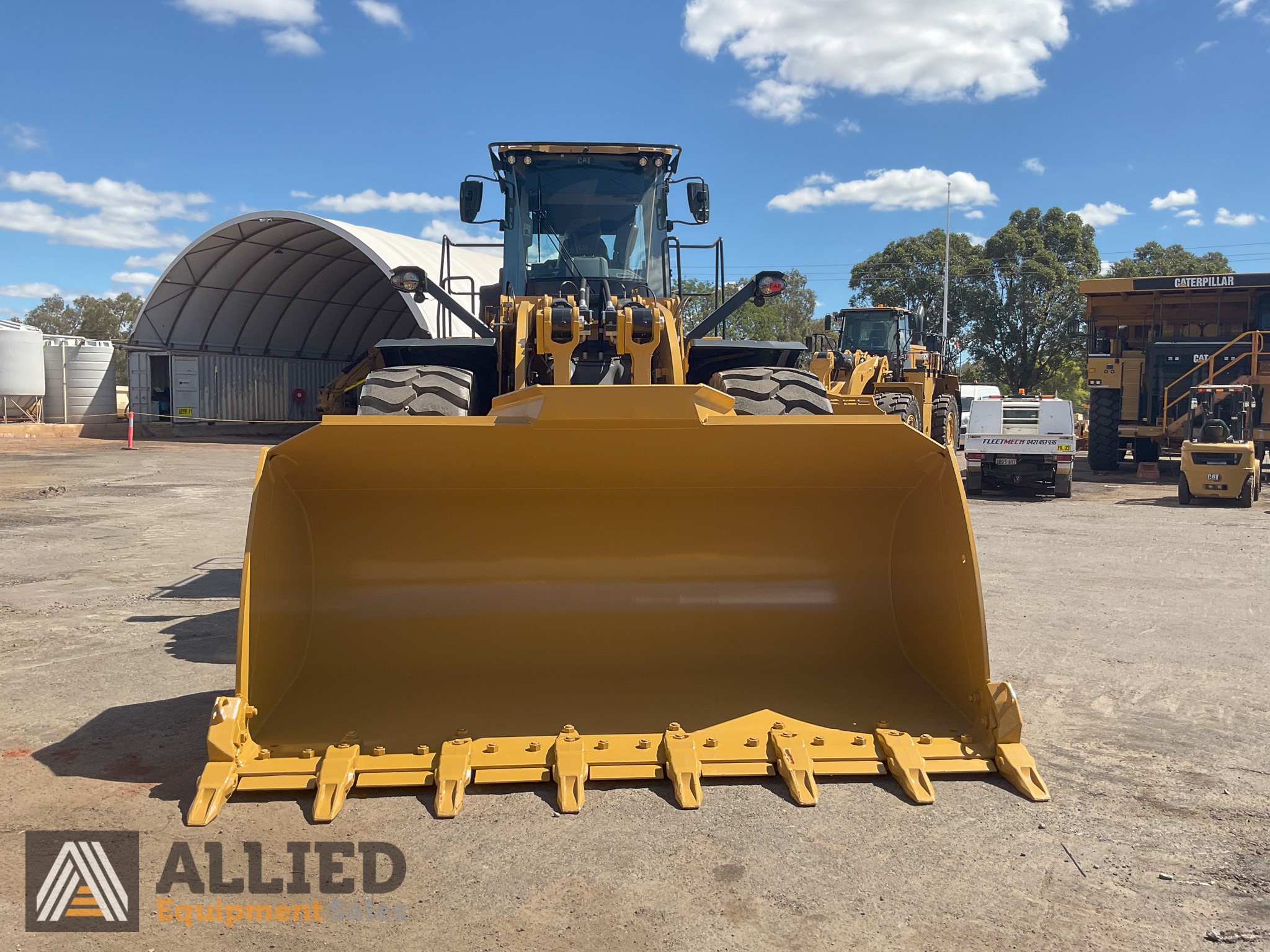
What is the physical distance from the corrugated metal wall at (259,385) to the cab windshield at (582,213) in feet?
80.9

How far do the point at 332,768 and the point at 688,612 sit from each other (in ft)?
5.00

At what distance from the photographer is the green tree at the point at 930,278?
132 ft

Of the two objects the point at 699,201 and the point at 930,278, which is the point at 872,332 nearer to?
the point at 699,201

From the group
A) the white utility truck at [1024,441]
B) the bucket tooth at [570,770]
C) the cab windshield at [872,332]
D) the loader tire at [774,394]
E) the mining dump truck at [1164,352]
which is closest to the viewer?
the bucket tooth at [570,770]

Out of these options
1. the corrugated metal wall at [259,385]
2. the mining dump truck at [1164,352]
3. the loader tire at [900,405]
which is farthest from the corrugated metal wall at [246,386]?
the mining dump truck at [1164,352]

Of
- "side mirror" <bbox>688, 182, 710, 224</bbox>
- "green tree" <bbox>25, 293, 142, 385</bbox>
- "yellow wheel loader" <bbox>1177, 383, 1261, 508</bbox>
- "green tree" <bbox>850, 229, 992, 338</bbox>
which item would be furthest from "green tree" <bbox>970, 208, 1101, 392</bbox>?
"green tree" <bbox>25, 293, 142, 385</bbox>

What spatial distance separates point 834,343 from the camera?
1778 cm

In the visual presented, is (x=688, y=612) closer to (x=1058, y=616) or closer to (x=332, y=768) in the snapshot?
(x=332, y=768)

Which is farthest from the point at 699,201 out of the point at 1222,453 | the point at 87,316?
the point at 87,316

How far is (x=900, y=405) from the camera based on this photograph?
14.3 meters

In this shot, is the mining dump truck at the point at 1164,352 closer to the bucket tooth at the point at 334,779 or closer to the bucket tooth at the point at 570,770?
the bucket tooth at the point at 570,770

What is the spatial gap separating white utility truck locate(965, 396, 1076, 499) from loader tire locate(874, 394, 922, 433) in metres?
0.93

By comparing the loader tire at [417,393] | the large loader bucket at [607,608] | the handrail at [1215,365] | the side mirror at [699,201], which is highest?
the side mirror at [699,201]

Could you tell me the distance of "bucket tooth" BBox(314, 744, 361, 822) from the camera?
2992mm
